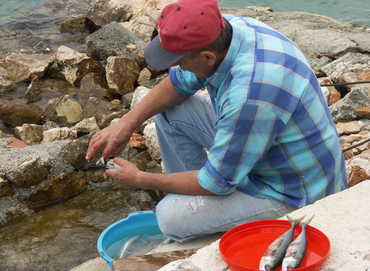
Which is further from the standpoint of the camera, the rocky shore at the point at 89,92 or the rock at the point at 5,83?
the rock at the point at 5,83

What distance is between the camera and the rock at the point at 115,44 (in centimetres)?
816

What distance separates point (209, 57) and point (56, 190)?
8.25 ft

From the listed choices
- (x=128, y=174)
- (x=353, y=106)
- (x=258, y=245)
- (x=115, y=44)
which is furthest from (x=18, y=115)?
(x=258, y=245)

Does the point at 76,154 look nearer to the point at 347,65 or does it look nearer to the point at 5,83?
the point at 347,65

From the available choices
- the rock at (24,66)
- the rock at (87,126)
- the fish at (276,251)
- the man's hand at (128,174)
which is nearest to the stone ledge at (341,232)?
the fish at (276,251)

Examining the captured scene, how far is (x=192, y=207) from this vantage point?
3.19m

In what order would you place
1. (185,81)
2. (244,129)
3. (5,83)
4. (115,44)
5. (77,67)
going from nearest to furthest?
(244,129)
(185,81)
(5,83)
(77,67)
(115,44)

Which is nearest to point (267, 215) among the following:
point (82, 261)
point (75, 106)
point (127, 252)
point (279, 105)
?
point (279, 105)

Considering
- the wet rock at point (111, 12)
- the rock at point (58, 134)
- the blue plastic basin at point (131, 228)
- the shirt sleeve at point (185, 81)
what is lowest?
the wet rock at point (111, 12)

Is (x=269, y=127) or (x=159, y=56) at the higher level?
(x=159, y=56)

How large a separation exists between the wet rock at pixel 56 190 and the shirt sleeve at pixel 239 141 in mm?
2243

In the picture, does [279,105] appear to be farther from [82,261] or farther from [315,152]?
[82,261]

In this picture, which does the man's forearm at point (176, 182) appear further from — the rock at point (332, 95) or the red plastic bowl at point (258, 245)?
the rock at point (332, 95)

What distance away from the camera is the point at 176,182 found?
3.15m
